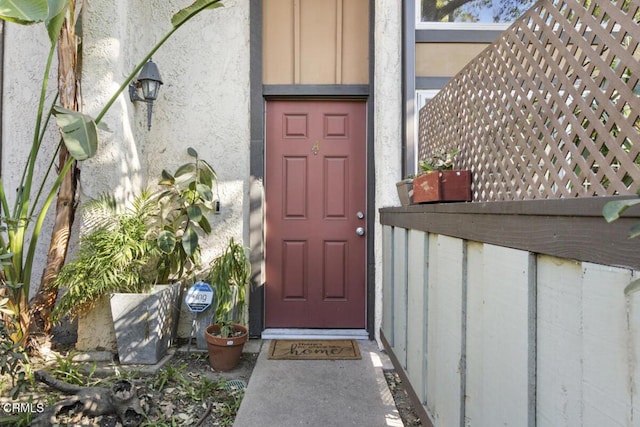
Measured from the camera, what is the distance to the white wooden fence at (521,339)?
739 millimetres

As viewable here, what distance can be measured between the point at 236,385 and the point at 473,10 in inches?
143

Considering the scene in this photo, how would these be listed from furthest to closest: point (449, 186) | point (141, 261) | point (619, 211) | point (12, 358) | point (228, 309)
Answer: point (228, 309) → point (141, 261) → point (12, 358) → point (449, 186) → point (619, 211)

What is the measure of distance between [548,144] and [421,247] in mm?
980

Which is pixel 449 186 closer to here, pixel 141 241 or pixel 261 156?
pixel 261 156

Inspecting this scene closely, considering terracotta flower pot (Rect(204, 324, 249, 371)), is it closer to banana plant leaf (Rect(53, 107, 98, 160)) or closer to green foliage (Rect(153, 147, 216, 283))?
green foliage (Rect(153, 147, 216, 283))

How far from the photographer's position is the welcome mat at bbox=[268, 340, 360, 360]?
2906mm

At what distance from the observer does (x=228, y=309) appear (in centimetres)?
284

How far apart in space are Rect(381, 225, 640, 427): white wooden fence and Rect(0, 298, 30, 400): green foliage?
2.14m

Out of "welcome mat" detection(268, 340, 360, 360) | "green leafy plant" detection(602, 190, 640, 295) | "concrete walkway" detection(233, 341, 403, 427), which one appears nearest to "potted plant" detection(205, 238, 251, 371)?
"concrete walkway" detection(233, 341, 403, 427)

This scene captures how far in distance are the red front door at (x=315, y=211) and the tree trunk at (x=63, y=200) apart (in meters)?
1.53

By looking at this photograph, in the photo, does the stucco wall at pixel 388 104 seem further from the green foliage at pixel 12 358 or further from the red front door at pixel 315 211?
the green foliage at pixel 12 358

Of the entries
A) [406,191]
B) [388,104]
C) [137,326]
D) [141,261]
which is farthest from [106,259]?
[388,104]

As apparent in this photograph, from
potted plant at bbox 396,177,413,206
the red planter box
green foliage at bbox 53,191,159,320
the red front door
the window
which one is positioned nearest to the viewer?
the red planter box

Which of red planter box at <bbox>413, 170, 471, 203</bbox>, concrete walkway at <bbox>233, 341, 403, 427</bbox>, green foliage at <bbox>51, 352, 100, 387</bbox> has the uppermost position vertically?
red planter box at <bbox>413, 170, 471, 203</bbox>
